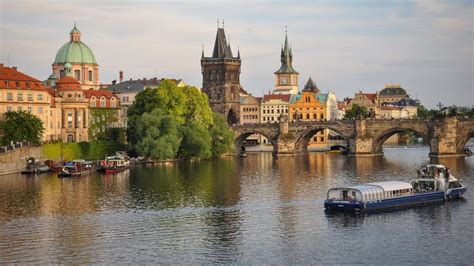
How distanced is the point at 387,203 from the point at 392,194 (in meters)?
1.28

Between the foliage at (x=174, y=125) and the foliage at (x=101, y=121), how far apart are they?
261 inches

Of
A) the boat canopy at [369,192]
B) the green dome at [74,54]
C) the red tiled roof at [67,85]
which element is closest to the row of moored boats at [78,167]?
the red tiled roof at [67,85]

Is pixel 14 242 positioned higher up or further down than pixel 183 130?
further down

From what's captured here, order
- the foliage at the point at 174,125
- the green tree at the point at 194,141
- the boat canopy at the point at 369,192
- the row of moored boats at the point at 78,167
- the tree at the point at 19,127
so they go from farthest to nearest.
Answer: the green tree at the point at 194,141 → the foliage at the point at 174,125 → the tree at the point at 19,127 → the row of moored boats at the point at 78,167 → the boat canopy at the point at 369,192

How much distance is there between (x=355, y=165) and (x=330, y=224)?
183 ft

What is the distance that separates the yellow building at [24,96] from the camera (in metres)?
105

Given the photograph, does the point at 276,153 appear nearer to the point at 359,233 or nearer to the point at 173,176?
the point at 173,176

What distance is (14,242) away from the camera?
50344 mm

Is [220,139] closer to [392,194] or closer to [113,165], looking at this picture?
[113,165]

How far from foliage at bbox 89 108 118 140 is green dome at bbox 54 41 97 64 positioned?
80.4ft

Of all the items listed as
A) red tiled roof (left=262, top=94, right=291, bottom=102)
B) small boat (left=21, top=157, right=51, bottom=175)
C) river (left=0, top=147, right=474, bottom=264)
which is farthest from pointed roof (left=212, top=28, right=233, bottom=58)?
river (left=0, top=147, right=474, bottom=264)

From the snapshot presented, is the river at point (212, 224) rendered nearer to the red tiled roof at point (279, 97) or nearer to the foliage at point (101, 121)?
the foliage at point (101, 121)

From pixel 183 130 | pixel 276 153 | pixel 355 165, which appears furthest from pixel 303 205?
pixel 276 153

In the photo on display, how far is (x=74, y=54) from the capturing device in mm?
153750
